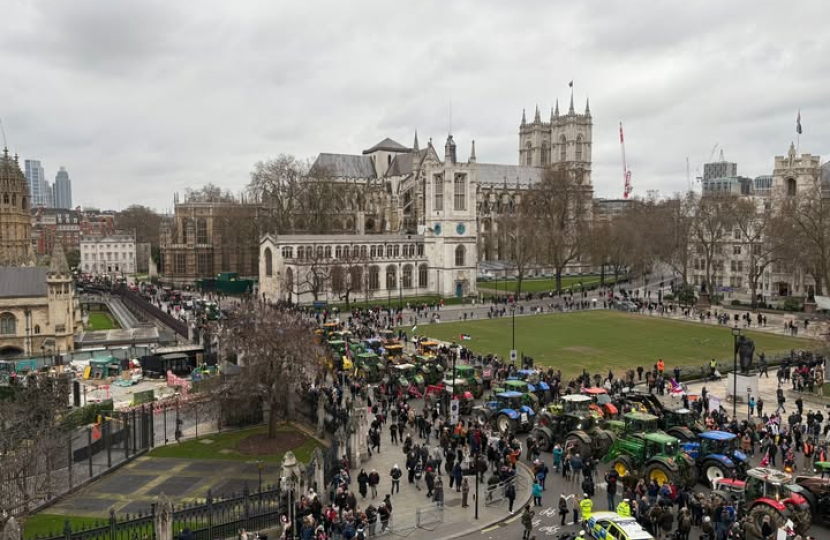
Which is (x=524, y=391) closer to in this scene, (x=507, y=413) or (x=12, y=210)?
(x=507, y=413)

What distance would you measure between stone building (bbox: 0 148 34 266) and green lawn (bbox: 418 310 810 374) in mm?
63530

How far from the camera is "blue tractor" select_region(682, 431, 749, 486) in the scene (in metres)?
19.7

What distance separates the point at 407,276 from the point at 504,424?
50977 mm

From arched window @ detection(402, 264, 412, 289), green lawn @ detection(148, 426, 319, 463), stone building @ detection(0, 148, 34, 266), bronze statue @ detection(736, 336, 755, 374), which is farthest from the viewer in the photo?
stone building @ detection(0, 148, 34, 266)

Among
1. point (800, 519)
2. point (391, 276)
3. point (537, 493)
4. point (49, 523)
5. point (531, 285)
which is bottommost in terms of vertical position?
point (49, 523)

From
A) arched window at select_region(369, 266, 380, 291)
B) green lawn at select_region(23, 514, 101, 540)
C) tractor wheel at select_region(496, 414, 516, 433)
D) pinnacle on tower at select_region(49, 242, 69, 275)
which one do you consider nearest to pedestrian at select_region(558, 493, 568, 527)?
tractor wheel at select_region(496, 414, 516, 433)

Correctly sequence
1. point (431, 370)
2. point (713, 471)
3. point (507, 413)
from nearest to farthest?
1. point (713, 471)
2. point (507, 413)
3. point (431, 370)

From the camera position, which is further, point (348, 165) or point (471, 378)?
point (348, 165)

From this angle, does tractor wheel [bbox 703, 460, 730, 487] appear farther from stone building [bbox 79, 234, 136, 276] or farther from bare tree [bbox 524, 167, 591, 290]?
stone building [bbox 79, 234, 136, 276]

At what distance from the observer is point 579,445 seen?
72.6 ft

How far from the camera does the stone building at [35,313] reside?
44469mm

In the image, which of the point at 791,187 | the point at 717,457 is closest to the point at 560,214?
the point at 791,187

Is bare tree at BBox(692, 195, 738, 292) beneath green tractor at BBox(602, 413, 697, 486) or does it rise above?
above

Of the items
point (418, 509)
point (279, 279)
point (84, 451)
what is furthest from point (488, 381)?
point (279, 279)
